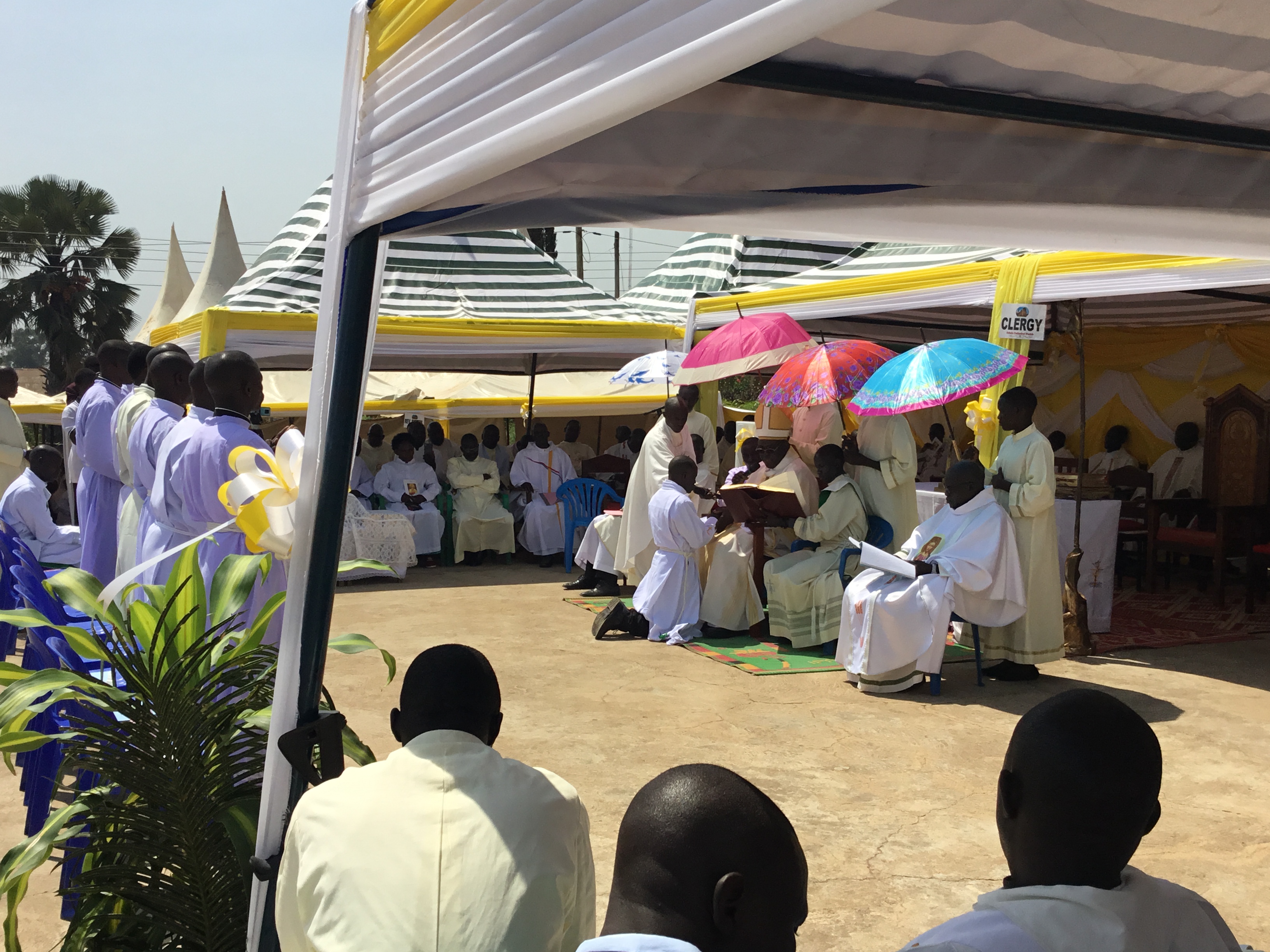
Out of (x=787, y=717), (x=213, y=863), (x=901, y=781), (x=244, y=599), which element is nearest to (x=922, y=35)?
(x=244, y=599)

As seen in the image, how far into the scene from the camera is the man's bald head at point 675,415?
9297 mm

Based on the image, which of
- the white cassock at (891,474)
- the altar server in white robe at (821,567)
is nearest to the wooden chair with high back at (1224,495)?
the white cassock at (891,474)

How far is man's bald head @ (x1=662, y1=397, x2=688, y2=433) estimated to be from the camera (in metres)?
9.30

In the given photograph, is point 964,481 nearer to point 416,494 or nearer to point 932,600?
point 932,600

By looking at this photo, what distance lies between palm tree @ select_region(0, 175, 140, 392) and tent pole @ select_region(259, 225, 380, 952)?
2950cm

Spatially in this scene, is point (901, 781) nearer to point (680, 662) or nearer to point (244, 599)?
point (680, 662)

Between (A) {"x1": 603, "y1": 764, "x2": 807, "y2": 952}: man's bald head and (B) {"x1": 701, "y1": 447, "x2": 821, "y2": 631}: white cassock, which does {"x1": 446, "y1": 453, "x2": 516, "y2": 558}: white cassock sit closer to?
(B) {"x1": 701, "y1": 447, "x2": 821, "y2": 631}: white cassock

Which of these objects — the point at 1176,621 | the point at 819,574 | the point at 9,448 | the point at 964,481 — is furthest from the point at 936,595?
the point at 9,448

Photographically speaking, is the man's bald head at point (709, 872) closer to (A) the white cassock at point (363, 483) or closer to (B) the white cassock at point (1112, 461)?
(A) the white cassock at point (363, 483)

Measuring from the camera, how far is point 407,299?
12500mm

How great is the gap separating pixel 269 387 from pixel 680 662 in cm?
1321

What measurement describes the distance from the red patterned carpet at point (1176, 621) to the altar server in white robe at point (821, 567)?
1921 millimetres

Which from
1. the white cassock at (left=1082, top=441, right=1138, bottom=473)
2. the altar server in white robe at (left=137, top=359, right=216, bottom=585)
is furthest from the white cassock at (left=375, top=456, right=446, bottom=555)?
the altar server in white robe at (left=137, top=359, right=216, bottom=585)

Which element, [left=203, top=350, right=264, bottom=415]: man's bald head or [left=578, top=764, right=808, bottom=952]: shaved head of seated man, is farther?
[left=203, top=350, right=264, bottom=415]: man's bald head
